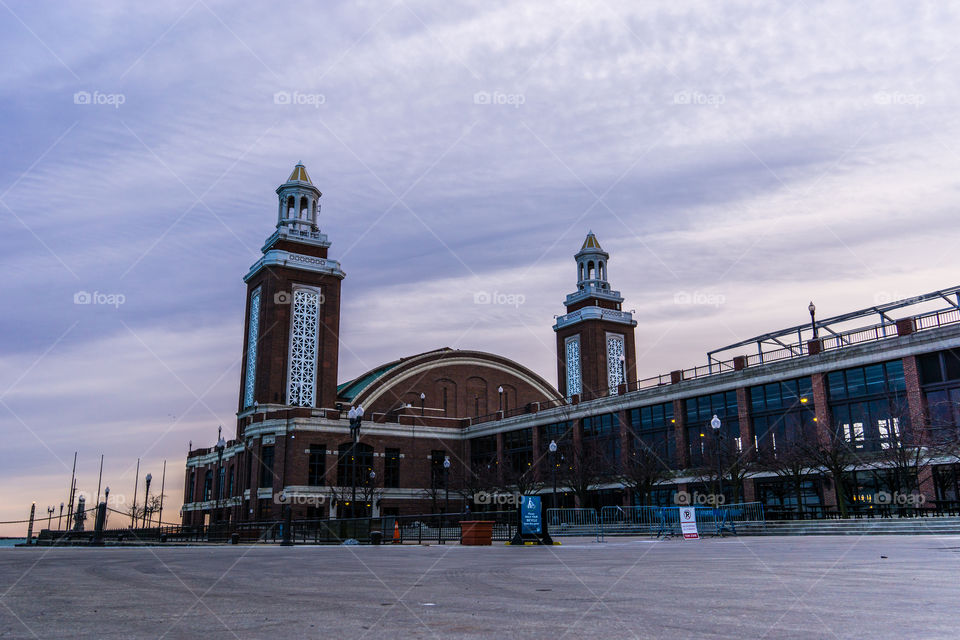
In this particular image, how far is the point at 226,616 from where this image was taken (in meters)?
6.29

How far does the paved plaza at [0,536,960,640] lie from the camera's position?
536 centimetres

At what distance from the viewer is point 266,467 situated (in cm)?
6650

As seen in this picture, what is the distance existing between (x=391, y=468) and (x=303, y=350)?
1425 cm

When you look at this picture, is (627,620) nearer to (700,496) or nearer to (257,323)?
(700,496)

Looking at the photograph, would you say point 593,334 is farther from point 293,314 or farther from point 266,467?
point 266,467

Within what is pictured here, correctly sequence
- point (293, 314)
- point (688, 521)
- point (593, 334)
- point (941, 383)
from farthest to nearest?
point (593, 334)
point (293, 314)
point (941, 383)
point (688, 521)

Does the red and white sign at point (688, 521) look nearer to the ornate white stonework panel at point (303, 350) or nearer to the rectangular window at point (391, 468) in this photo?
the rectangular window at point (391, 468)

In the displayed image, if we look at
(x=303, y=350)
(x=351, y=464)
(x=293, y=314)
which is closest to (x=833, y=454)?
(x=351, y=464)

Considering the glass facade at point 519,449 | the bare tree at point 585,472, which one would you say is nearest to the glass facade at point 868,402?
the bare tree at point 585,472

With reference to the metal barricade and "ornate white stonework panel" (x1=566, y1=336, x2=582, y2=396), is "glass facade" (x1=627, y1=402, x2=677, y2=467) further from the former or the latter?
"ornate white stonework panel" (x1=566, y1=336, x2=582, y2=396)

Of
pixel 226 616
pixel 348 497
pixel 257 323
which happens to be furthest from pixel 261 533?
pixel 226 616

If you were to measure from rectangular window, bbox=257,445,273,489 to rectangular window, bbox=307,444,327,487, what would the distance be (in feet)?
11.1

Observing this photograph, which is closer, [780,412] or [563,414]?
[780,412]

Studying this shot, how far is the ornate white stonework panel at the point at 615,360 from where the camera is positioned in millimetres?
89062
